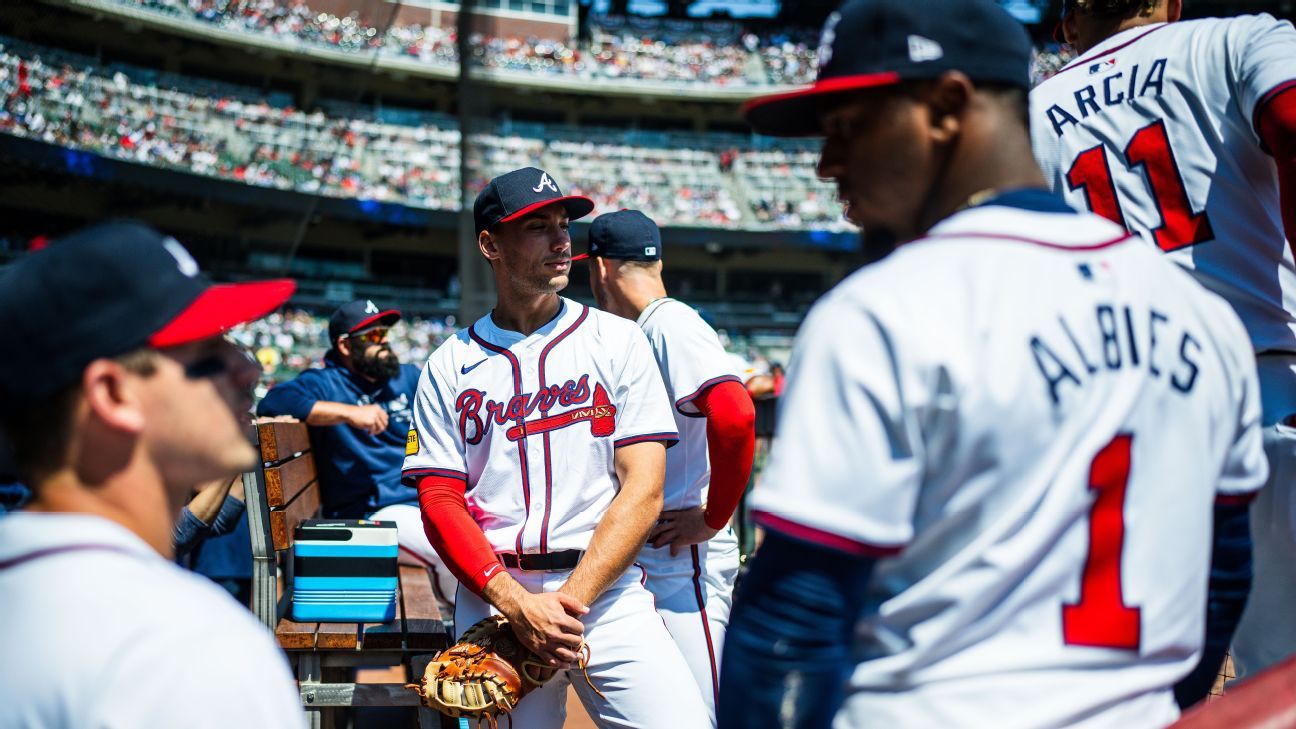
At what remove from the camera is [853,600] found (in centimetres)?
99

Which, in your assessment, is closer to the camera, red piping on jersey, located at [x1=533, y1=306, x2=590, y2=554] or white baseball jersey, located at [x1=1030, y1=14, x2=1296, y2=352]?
white baseball jersey, located at [x1=1030, y1=14, x2=1296, y2=352]

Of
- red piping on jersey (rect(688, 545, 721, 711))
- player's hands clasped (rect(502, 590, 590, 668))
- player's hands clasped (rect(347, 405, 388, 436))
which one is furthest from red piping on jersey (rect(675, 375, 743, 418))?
player's hands clasped (rect(347, 405, 388, 436))

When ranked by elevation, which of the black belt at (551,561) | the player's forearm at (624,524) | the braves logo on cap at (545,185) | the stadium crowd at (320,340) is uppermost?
the braves logo on cap at (545,185)

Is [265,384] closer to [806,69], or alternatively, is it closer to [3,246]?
[3,246]

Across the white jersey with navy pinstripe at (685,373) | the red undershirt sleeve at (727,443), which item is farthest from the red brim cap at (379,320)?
the red undershirt sleeve at (727,443)

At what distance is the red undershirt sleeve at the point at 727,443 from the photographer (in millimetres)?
2938

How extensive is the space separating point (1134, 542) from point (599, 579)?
5.09 feet

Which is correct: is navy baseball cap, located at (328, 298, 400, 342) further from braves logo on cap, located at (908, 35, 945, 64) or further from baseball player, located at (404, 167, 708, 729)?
braves logo on cap, located at (908, 35, 945, 64)

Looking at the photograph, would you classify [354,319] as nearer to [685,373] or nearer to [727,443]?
[685,373]

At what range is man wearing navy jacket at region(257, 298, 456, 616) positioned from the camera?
439 cm

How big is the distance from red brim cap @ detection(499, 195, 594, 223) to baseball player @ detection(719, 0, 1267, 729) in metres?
1.69

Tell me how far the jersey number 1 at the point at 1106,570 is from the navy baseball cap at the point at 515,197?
6.22 feet

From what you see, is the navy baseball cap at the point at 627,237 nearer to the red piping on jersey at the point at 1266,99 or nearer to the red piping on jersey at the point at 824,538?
the red piping on jersey at the point at 1266,99

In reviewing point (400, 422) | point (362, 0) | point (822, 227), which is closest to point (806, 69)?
point (822, 227)
